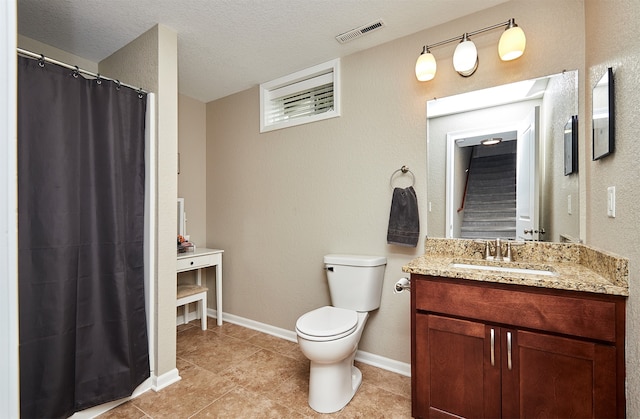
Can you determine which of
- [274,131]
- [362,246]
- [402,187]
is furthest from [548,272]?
[274,131]

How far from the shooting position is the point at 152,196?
194 centimetres

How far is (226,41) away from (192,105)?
1.23 metres

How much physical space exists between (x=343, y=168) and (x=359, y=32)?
93 centimetres

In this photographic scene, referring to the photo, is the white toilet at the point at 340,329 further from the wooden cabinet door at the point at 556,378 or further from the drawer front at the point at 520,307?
the wooden cabinet door at the point at 556,378

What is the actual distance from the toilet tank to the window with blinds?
1147 mm

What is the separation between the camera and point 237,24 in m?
1.94

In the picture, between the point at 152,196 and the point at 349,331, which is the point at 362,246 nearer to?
the point at 349,331

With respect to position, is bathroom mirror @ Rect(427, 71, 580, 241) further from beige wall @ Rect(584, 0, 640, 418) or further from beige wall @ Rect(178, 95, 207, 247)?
beige wall @ Rect(178, 95, 207, 247)

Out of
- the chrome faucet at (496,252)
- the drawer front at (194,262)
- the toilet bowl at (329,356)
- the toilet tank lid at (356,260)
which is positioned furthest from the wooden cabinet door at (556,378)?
the drawer front at (194,262)

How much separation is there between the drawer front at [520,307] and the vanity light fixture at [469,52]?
1238 millimetres

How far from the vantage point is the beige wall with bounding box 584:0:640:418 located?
1039mm

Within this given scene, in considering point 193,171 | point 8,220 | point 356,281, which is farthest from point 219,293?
point 8,220

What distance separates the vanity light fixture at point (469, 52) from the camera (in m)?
1.59

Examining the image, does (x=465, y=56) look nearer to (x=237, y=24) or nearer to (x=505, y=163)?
(x=505, y=163)
